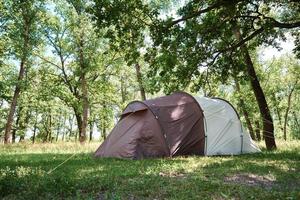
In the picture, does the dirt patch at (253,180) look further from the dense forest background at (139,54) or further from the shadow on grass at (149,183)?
the dense forest background at (139,54)

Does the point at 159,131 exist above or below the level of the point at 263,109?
below

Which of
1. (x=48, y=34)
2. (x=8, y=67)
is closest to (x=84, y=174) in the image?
(x=48, y=34)

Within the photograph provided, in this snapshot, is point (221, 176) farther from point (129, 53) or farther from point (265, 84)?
point (265, 84)

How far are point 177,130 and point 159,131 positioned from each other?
0.74 m

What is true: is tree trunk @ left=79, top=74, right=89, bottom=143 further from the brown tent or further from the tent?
the tent

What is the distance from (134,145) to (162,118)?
1451mm

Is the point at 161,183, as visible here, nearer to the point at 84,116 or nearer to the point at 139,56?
the point at 139,56

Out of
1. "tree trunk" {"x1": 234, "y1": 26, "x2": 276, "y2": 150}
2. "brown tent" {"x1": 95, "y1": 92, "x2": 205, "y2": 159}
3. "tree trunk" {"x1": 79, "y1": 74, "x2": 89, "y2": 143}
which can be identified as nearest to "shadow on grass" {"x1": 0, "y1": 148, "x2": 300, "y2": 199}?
"brown tent" {"x1": 95, "y1": 92, "x2": 205, "y2": 159}

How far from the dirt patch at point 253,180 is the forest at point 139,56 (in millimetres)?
1415

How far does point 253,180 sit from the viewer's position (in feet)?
26.2

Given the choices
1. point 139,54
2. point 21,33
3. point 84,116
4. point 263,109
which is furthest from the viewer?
point 84,116

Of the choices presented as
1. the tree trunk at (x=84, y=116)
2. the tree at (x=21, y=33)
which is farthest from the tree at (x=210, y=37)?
the tree trunk at (x=84, y=116)

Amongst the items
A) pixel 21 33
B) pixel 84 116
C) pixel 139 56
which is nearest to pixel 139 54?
pixel 139 56

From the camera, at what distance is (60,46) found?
3312 centimetres
